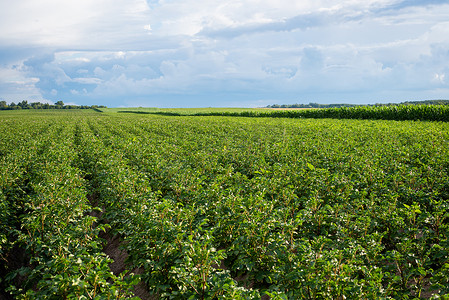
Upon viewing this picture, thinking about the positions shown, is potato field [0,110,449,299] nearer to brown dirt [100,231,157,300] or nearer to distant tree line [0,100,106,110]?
brown dirt [100,231,157,300]

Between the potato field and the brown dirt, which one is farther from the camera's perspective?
the brown dirt

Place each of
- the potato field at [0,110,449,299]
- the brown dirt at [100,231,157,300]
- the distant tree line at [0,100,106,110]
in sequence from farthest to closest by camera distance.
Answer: the distant tree line at [0,100,106,110], the brown dirt at [100,231,157,300], the potato field at [0,110,449,299]

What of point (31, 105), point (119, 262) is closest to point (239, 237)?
point (119, 262)

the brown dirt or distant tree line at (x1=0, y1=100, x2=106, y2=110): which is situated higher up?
distant tree line at (x1=0, y1=100, x2=106, y2=110)

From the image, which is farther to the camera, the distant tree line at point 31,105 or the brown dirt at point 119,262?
the distant tree line at point 31,105

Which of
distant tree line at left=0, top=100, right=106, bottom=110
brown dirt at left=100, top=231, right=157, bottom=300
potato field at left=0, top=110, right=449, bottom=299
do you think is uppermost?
distant tree line at left=0, top=100, right=106, bottom=110

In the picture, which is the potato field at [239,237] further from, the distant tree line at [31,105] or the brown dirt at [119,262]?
the distant tree line at [31,105]

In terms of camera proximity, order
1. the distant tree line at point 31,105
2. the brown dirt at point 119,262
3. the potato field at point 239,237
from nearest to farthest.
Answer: the potato field at point 239,237, the brown dirt at point 119,262, the distant tree line at point 31,105

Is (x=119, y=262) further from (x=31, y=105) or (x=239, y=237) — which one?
(x=31, y=105)

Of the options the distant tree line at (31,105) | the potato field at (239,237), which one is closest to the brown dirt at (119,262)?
the potato field at (239,237)

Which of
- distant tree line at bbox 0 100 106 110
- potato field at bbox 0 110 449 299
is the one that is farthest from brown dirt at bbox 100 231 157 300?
distant tree line at bbox 0 100 106 110

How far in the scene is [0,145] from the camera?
1955 centimetres

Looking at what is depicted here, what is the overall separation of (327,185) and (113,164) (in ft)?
26.0

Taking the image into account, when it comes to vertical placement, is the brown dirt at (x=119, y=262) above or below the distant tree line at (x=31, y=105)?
below
